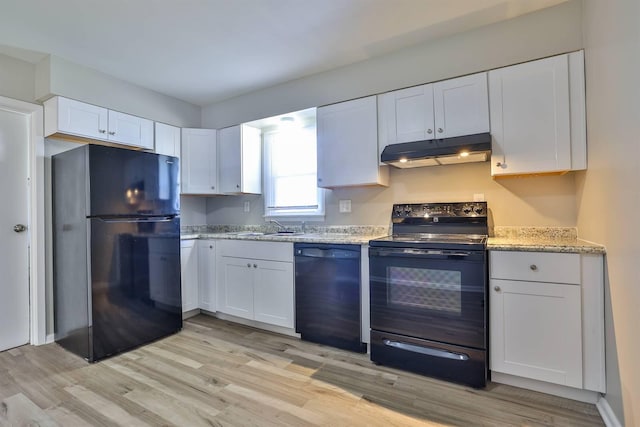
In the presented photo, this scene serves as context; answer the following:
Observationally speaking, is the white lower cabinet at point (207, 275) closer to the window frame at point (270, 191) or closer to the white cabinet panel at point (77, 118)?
the window frame at point (270, 191)

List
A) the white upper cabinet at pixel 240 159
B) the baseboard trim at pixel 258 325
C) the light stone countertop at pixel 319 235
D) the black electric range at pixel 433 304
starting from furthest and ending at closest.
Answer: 1. the white upper cabinet at pixel 240 159
2. the baseboard trim at pixel 258 325
3. the light stone countertop at pixel 319 235
4. the black electric range at pixel 433 304

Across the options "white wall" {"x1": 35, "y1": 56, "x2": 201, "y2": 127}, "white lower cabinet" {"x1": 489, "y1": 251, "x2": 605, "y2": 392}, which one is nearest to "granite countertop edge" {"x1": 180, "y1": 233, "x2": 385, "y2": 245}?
"white lower cabinet" {"x1": 489, "y1": 251, "x2": 605, "y2": 392}

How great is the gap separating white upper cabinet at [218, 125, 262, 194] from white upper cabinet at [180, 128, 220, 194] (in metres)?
0.09

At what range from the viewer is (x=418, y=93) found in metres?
2.40

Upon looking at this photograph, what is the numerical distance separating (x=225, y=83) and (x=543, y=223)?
3.23 meters

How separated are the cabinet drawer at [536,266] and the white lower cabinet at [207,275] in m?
2.55

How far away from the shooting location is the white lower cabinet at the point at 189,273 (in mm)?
3184

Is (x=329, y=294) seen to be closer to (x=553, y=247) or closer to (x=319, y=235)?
(x=319, y=235)

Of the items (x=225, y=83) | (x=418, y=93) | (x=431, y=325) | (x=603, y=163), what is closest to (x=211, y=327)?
(x=431, y=325)

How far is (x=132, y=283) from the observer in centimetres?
258

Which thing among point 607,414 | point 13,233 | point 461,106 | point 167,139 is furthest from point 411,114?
point 13,233

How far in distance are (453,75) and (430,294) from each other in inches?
69.4

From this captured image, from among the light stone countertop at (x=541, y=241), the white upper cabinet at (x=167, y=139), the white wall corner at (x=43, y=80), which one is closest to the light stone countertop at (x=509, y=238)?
the light stone countertop at (x=541, y=241)

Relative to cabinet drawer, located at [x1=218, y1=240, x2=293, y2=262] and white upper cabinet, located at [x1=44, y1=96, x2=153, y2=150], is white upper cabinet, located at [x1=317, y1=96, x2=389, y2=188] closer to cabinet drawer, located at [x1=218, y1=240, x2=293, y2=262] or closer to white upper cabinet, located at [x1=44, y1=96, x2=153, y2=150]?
cabinet drawer, located at [x1=218, y1=240, x2=293, y2=262]
